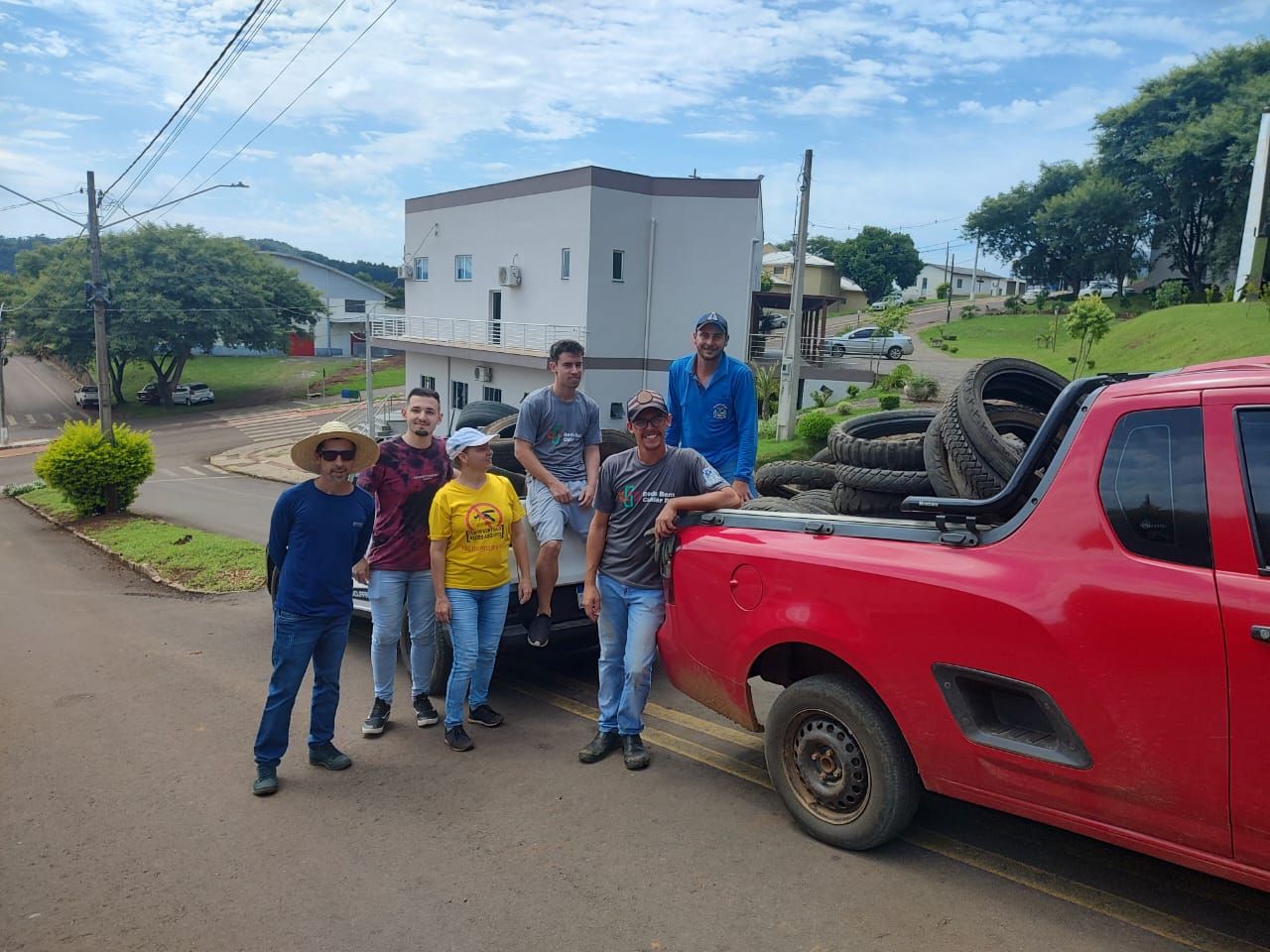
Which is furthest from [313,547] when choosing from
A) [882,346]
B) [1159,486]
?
[882,346]

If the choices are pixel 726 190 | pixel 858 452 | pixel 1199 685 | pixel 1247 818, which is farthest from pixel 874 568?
pixel 726 190

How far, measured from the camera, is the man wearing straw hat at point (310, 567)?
15.1 feet

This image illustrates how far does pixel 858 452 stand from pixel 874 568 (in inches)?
69.6

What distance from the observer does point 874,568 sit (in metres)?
3.51

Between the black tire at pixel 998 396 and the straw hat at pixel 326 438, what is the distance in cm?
301

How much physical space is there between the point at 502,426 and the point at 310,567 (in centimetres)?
318

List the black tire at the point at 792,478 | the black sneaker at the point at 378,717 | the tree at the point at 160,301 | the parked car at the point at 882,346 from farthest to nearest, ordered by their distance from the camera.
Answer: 1. the tree at the point at 160,301
2. the parked car at the point at 882,346
3. the black tire at the point at 792,478
4. the black sneaker at the point at 378,717

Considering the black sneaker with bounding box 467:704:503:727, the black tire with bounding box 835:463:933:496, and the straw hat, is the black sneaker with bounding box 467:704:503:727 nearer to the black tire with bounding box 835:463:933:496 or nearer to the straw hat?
the straw hat

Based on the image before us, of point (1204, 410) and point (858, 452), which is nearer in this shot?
point (1204, 410)

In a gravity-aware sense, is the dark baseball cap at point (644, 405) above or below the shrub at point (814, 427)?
above

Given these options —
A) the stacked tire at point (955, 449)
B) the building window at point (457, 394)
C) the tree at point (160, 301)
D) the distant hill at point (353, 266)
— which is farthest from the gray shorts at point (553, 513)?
the distant hill at point (353, 266)

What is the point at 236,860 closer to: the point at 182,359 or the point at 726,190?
the point at 726,190

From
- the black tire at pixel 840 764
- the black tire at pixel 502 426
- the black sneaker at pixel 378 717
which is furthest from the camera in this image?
the black tire at pixel 502 426

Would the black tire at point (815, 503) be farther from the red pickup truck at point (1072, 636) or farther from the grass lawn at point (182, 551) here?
the grass lawn at point (182, 551)
